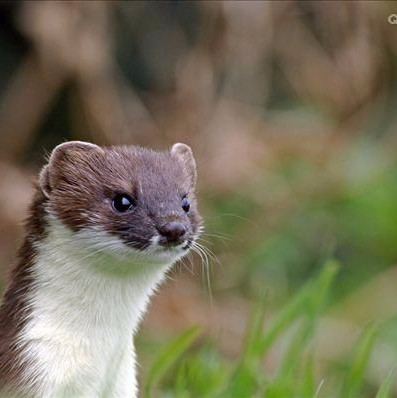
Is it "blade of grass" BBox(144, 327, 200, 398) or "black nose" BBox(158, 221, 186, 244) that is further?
"blade of grass" BBox(144, 327, 200, 398)

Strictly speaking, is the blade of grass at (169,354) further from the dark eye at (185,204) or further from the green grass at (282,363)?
the dark eye at (185,204)

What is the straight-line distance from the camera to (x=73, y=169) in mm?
4191

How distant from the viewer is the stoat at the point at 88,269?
12.9 feet

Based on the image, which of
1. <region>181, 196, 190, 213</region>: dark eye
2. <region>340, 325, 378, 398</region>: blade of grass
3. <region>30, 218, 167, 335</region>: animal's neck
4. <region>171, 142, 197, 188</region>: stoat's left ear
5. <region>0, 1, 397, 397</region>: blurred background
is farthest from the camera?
<region>0, 1, 397, 397</region>: blurred background

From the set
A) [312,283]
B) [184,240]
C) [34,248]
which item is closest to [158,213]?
[184,240]

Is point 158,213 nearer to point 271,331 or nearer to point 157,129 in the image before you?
point 271,331

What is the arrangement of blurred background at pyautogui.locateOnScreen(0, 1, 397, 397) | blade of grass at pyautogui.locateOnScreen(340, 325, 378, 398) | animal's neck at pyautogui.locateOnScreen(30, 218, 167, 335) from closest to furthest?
blade of grass at pyautogui.locateOnScreen(340, 325, 378, 398) < animal's neck at pyautogui.locateOnScreen(30, 218, 167, 335) < blurred background at pyautogui.locateOnScreen(0, 1, 397, 397)

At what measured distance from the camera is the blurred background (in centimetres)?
743

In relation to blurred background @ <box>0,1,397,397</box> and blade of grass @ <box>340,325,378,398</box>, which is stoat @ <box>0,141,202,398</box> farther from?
blurred background @ <box>0,1,397,397</box>

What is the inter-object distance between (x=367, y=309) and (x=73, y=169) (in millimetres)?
3384

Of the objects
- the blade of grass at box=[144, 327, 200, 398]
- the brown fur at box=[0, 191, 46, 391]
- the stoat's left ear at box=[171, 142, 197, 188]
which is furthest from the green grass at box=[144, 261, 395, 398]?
the stoat's left ear at box=[171, 142, 197, 188]

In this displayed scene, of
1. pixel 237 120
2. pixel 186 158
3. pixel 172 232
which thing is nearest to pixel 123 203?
pixel 172 232

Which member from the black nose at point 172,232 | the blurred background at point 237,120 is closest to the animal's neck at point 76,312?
the black nose at point 172,232

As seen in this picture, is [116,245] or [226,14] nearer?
[116,245]
